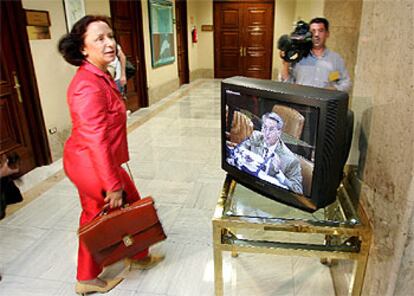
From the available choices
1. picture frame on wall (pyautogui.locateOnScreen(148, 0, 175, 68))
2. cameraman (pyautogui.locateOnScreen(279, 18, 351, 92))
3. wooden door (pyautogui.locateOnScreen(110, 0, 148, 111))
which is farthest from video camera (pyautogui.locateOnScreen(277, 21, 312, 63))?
picture frame on wall (pyautogui.locateOnScreen(148, 0, 175, 68))

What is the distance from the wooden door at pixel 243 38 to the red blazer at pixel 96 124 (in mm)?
7946

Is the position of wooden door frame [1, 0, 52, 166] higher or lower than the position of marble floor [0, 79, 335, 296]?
higher

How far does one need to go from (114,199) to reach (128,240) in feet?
0.71

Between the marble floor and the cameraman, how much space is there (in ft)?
3.84

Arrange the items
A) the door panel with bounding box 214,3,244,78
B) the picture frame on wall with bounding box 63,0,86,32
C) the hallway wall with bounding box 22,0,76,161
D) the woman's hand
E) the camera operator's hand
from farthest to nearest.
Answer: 1. the door panel with bounding box 214,3,244,78
2. the picture frame on wall with bounding box 63,0,86,32
3. the hallway wall with bounding box 22,0,76,161
4. the camera operator's hand
5. the woman's hand

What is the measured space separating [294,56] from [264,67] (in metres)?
7.08

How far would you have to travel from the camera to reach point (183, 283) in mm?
1915

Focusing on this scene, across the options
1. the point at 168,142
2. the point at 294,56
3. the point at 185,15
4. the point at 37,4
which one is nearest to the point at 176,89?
the point at 185,15

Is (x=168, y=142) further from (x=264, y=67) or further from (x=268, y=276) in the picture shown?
(x=264, y=67)

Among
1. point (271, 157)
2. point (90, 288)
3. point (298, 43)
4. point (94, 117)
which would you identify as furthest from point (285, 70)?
point (90, 288)

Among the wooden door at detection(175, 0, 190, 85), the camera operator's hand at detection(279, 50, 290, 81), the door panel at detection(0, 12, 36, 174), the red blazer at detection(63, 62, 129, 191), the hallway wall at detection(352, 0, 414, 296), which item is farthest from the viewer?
the wooden door at detection(175, 0, 190, 85)

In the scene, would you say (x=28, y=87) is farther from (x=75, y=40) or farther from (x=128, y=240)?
(x=128, y=240)

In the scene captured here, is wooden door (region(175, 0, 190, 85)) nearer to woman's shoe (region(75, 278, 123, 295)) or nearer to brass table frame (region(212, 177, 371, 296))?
woman's shoe (region(75, 278, 123, 295))

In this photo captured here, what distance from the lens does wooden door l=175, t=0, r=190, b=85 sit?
7.94 m
